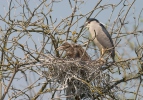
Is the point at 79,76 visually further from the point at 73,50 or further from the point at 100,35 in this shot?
the point at 100,35

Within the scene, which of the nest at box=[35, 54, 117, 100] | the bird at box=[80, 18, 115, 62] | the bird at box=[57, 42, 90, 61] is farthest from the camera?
the bird at box=[80, 18, 115, 62]

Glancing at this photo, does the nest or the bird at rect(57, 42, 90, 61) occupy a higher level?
the bird at rect(57, 42, 90, 61)

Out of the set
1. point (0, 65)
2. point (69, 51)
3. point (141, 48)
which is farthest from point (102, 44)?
point (0, 65)

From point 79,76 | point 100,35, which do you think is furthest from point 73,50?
point 100,35

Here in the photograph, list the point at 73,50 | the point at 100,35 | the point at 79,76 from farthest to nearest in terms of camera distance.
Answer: the point at 100,35 < the point at 73,50 < the point at 79,76

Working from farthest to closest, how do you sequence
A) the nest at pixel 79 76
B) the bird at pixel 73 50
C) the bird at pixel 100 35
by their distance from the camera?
1. the bird at pixel 100 35
2. the bird at pixel 73 50
3. the nest at pixel 79 76

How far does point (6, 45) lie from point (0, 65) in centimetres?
34

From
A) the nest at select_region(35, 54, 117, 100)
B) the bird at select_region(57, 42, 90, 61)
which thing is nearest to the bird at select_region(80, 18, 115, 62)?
the bird at select_region(57, 42, 90, 61)

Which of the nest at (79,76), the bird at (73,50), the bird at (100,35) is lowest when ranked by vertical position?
the nest at (79,76)

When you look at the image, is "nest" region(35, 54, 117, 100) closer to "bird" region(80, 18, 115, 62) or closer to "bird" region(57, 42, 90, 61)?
"bird" region(57, 42, 90, 61)

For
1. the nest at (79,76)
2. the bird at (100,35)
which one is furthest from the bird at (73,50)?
the bird at (100,35)

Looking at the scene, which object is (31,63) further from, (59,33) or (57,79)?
(59,33)

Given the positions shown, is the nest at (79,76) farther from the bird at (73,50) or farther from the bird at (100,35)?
the bird at (100,35)

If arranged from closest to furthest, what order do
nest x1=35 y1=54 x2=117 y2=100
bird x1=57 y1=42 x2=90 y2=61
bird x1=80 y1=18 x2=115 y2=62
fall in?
1. nest x1=35 y1=54 x2=117 y2=100
2. bird x1=57 y1=42 x2=90 y2=61
3. bird x1=80 y1=18 x2=115 y2=62
